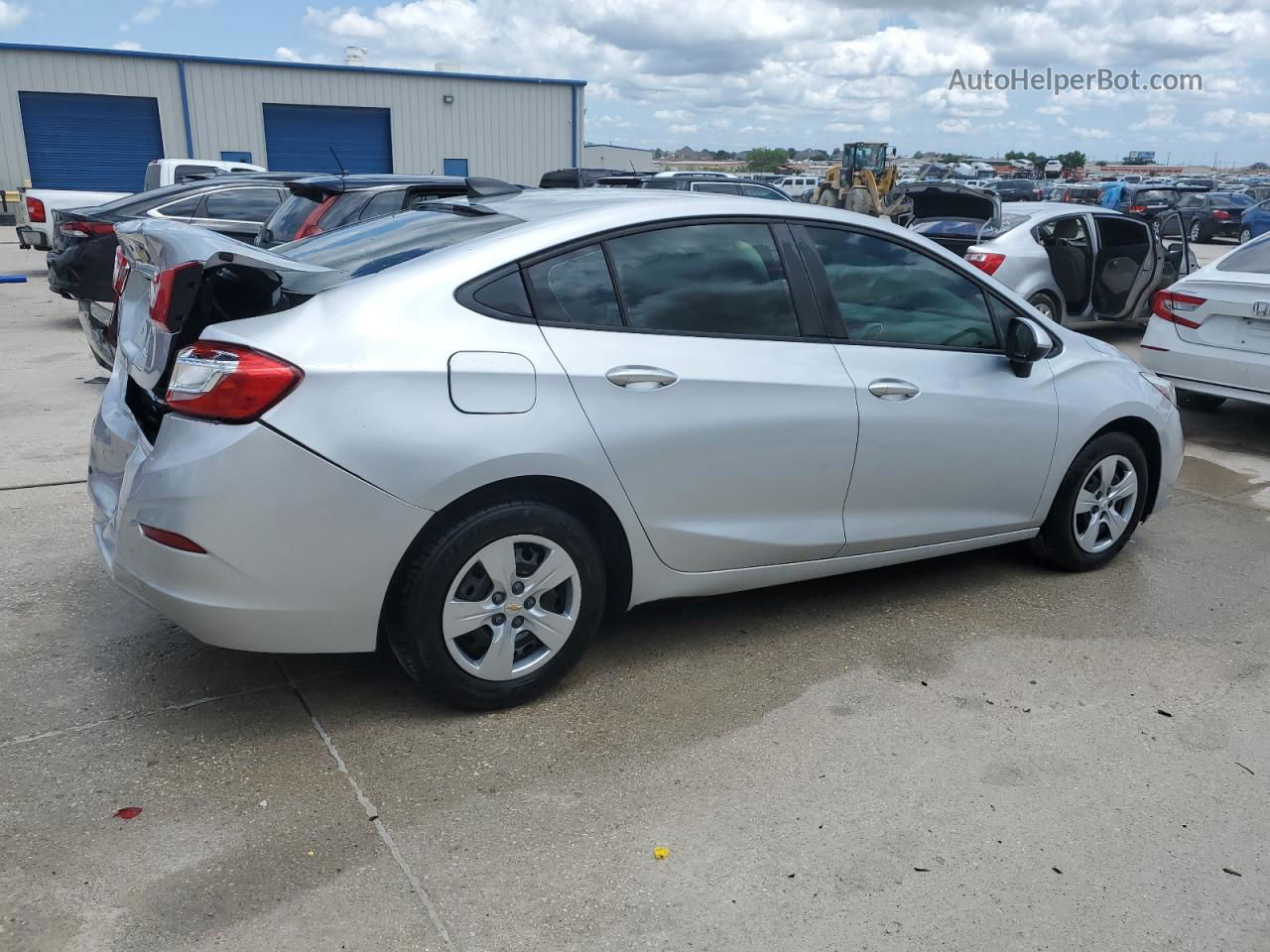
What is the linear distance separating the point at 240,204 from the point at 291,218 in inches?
129

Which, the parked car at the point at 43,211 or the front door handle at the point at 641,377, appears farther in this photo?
the parked car at the point at 43,211

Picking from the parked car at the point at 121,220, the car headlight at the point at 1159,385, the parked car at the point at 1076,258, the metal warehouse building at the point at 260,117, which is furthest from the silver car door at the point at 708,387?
the metal warehouse building at the point at 260,117

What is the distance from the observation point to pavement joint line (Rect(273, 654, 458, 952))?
256 centimetres

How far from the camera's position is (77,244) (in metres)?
9.05

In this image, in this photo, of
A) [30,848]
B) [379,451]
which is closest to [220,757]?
[30,848]

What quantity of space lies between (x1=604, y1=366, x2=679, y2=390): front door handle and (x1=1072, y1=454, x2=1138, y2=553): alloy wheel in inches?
Result: 87.8

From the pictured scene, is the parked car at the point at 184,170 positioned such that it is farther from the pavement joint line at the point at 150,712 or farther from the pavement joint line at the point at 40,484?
the pavement joint line at the point at 150,712

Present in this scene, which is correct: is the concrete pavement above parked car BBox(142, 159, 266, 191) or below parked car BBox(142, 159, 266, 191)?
below

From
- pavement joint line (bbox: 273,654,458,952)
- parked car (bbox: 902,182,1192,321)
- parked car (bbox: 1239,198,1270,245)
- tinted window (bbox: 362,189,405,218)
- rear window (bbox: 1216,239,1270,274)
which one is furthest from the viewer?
parked car (bbox: 1239,198,1270,245)

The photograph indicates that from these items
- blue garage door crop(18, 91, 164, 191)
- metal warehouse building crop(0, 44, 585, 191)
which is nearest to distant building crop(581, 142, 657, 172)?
metal warehouse building crop(0, 44, 585, 191)

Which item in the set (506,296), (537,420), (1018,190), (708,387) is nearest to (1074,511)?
(708,387)

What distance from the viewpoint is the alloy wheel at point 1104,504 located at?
4809 mm

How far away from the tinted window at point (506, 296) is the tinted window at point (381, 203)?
4492 mm

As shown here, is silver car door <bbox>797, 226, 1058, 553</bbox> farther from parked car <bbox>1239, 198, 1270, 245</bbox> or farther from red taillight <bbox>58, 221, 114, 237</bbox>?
parked car <bbox>1239, 198, 1270, 245</bbox>
